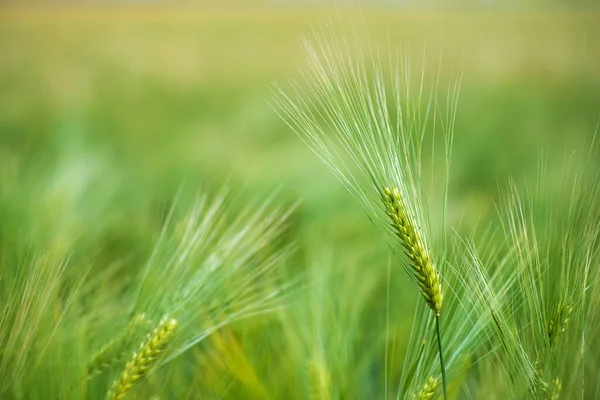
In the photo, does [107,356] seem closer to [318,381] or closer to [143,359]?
[143,359]

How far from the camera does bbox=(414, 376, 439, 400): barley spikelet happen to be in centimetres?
48

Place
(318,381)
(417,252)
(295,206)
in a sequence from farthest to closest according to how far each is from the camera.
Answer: (295,206) → (318,381) → (417,252)

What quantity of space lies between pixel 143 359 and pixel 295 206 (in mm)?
329

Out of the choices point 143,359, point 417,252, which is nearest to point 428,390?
point 417,252

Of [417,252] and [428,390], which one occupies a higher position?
[417,252]

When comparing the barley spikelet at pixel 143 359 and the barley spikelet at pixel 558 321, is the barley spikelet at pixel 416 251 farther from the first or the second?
the barley spikelet at pixel 143 359

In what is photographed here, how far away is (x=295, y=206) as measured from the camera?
774 mm

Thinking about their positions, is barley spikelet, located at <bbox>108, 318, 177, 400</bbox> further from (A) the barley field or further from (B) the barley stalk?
(B) the barley stalk

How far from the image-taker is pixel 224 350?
26.5 inches

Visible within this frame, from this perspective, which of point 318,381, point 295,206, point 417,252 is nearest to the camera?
point 417,252

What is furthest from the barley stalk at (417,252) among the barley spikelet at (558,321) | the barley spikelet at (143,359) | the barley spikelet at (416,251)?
the barley spikelet at (143,359)

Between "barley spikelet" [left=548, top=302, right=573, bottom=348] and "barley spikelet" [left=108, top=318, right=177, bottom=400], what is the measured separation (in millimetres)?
353

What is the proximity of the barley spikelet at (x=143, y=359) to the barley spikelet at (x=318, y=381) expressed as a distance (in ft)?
0.51

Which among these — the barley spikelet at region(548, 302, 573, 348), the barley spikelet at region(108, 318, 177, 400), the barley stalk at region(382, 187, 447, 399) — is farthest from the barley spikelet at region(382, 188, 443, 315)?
the barley spikelet at region(108, 318, 177, 400)
